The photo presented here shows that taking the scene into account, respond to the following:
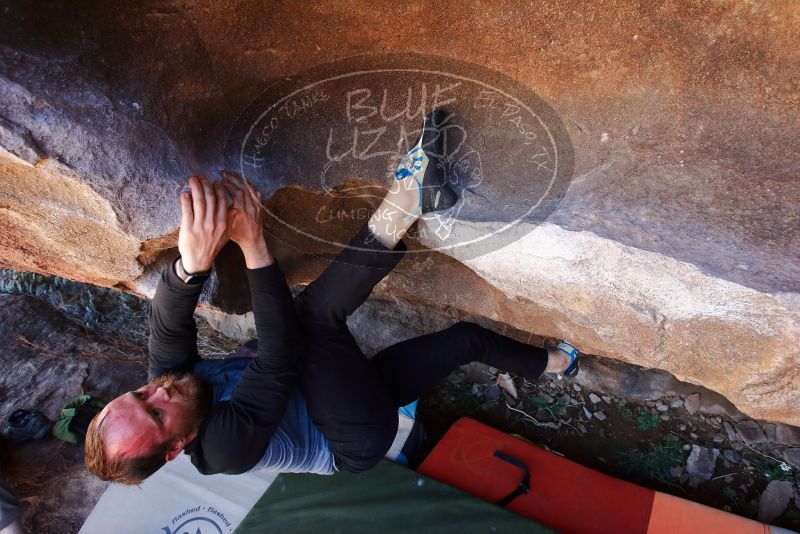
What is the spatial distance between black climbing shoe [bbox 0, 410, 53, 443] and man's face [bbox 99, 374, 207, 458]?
1.52 m

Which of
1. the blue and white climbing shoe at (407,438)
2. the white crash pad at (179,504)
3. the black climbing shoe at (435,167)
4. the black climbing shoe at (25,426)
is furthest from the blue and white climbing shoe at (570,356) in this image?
the black climbing shoe at (25,426)

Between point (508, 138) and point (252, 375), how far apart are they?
2.72ft

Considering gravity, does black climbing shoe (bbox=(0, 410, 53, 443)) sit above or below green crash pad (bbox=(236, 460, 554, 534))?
below

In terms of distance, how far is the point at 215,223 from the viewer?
1.07 m

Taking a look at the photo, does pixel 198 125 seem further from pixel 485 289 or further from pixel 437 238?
pixel 485 289

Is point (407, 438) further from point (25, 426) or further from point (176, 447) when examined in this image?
point (25, 426)

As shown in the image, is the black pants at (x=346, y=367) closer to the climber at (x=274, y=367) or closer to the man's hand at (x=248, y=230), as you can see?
the climber at (x=274, y=367)

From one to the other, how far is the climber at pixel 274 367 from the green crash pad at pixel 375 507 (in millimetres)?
489

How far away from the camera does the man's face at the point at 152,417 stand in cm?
103

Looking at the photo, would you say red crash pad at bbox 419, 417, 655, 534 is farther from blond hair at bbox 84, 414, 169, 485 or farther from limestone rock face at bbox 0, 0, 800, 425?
blond hair at bbox 84, 414, 169, 485

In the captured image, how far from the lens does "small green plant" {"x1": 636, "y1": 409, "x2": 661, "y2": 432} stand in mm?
1979

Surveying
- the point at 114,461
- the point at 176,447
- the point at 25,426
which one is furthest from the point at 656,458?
the point at 25,426

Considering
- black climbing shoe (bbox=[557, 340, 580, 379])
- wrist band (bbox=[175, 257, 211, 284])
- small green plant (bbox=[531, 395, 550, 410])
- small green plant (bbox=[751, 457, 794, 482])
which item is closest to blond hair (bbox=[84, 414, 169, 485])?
wrist band (bbox=[175, 257, 211, 284])

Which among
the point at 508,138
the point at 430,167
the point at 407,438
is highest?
the point at 508,138
